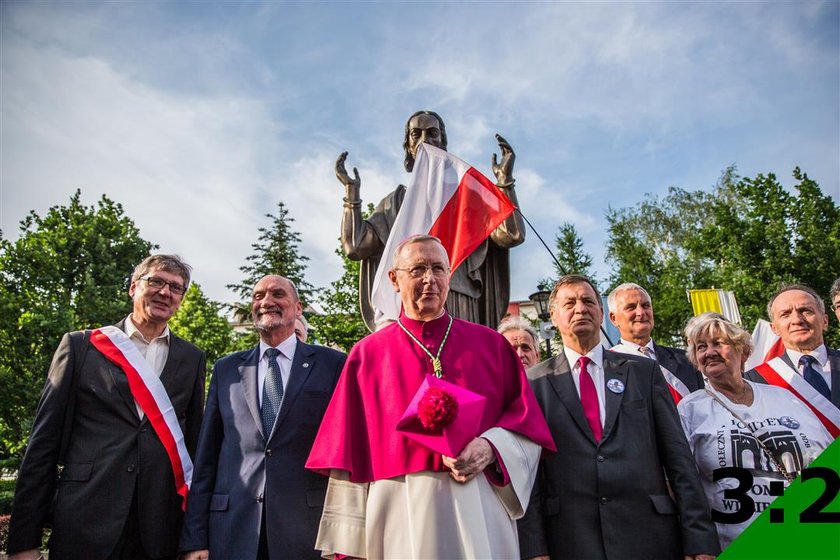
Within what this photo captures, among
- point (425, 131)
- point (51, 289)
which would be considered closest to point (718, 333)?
point (425, 131)

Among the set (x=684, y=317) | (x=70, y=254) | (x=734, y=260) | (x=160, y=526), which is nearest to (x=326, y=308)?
(x=70, y=254)

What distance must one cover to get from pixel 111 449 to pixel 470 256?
3565mm

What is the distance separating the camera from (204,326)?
113 ft

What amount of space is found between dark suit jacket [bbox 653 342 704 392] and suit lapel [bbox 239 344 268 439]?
3.25m

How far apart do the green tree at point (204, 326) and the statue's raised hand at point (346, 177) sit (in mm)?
28601

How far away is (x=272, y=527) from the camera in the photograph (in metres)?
3.61

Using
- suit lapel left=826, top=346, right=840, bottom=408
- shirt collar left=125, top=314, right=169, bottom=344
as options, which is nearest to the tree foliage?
suit lapel left=826, top=346, right=840, bottom=408

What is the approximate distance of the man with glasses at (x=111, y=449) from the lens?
12.5ft

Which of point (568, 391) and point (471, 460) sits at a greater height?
point (568, 391)

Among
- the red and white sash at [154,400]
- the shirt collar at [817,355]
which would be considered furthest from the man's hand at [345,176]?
the shirt collar at [817,355]

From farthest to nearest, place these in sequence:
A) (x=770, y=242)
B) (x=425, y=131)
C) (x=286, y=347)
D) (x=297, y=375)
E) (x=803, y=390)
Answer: (x=770, y=242) → (x=425, y=131) → (x=803, y=390) → (x=286, y=347) → (x=297, y=375)

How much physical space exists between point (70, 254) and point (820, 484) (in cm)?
3365

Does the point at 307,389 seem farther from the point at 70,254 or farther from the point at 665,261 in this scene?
the point at 665,261

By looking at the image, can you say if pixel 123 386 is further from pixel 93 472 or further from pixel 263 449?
pixel 263 449
